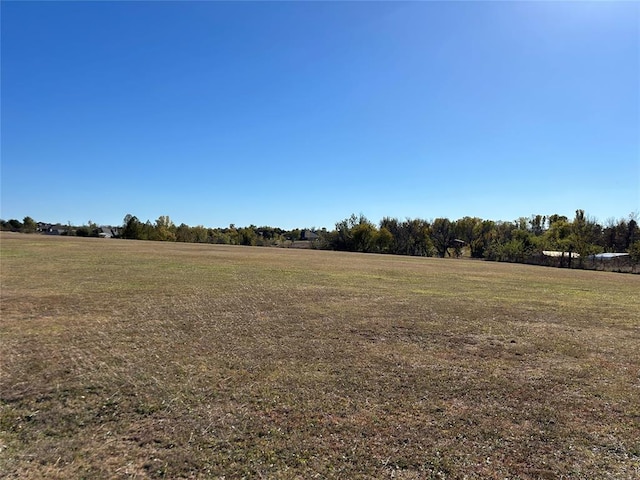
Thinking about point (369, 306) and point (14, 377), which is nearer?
point (14, 377)

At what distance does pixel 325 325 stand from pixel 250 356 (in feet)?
9.08

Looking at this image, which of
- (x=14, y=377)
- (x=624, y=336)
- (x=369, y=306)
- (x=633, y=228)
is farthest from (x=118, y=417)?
(x=633, y=228)

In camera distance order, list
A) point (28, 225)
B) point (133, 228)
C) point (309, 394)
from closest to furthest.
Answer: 1. point (309, 394)
2. point (133, 228)
3. point (28, 225)

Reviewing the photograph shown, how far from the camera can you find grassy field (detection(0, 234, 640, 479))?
3.51 m

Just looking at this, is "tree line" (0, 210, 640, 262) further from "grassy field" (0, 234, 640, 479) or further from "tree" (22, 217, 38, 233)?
"grassy field" (0, 234, 640, 479)

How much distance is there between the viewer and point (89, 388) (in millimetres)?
4879

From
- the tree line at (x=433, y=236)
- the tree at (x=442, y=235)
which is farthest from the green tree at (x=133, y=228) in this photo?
the tree at (x=442, y=235)

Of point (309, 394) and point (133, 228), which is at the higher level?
point (133, 228)

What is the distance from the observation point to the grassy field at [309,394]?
3512mm

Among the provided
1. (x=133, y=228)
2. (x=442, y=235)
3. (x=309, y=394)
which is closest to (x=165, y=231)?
(x=133, y=228)

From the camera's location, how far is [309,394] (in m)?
4.93

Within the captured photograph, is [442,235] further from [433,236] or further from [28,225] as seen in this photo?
[28,225]

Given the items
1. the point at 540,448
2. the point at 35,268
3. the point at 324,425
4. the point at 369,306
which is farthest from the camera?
the point at 35,268

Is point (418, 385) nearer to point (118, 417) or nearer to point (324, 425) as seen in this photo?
point (324, 425)
